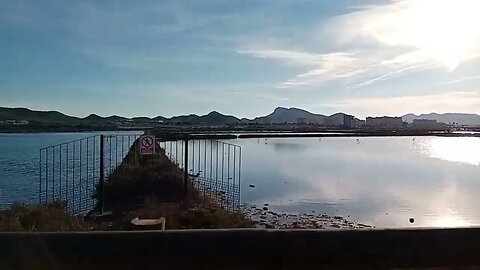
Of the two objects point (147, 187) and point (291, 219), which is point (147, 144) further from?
point (291, 219)

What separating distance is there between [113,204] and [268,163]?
46672mm

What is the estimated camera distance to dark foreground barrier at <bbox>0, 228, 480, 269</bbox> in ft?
10.4

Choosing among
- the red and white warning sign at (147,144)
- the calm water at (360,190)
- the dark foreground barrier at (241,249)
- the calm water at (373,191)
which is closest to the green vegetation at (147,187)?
the red and white warning sign at (147,144)

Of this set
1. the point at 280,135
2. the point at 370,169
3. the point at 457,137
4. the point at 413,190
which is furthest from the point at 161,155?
the point at 457,137

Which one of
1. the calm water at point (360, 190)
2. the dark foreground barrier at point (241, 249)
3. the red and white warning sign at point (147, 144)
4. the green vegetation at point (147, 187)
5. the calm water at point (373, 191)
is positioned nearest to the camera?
the dark foreground barrier at point (241, 249)

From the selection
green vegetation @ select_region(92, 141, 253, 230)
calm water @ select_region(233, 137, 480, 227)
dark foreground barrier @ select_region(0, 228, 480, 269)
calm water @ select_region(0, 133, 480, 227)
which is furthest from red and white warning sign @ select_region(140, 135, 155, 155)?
dark foreground barrier @ select_region(0, 228, 480, 269)

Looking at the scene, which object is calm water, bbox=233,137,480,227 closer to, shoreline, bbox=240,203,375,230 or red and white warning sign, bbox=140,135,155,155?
shoreline, bbox=240,203,375,230

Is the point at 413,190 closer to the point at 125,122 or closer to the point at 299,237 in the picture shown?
the point at 299,237

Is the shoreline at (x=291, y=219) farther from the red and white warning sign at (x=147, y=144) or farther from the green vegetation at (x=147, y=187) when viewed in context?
the red and white warning sign at (x=147, y=144)

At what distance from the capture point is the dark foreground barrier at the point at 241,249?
3168 millimetres

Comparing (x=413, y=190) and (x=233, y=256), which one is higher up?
(x=233, y=256)

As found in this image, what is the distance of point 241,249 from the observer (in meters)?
3.27

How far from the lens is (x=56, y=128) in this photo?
98.3m

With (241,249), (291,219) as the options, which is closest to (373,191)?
(291,219)
